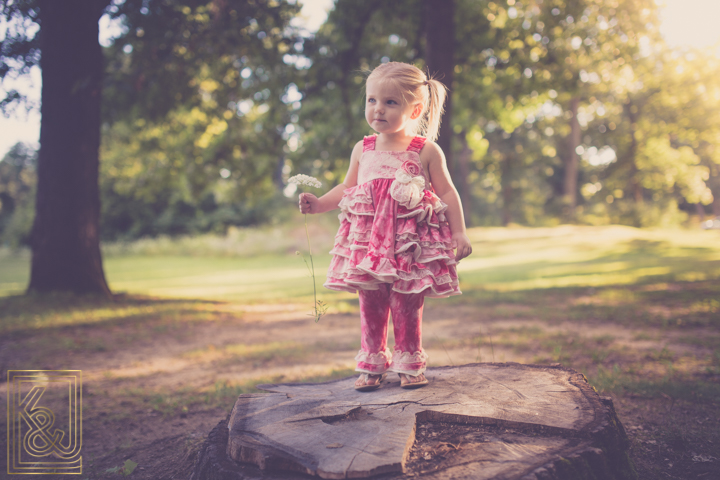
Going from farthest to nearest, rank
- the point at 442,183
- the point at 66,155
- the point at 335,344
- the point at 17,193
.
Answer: the point at 17,193
the point at 66,155
the point at 335,344
the point at 442,183

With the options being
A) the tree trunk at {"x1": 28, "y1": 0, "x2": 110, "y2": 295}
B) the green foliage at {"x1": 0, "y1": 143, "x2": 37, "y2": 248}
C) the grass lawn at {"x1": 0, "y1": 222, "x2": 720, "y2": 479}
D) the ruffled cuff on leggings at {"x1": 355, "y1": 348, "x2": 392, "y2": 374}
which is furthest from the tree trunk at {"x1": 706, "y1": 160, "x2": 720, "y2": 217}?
the green foliage at {"x1": 0, "y1": 143, "x2": 37, "y2": 248}

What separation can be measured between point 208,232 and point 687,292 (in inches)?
892

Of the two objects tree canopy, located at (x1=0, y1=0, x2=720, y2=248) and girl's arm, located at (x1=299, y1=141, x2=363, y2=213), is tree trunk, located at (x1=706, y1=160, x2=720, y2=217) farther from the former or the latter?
girl's arm, located at (x1=299, y1=141, x2=363, y2=213)

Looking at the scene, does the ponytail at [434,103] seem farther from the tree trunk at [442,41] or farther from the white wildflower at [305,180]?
the tree trunk at [442,41]

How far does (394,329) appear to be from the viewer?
9.00 ft

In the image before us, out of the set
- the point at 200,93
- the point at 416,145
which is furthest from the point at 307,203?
the point at 200,93

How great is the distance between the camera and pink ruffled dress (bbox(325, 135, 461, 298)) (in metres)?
2.63

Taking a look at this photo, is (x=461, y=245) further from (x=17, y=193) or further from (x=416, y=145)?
(x=17, y=193)

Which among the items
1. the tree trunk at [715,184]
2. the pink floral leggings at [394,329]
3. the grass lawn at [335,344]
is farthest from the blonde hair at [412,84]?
the tree trunk at [715,184]

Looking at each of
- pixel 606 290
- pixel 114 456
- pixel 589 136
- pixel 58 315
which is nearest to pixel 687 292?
pixel 606 290

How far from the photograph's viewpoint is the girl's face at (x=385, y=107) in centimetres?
278

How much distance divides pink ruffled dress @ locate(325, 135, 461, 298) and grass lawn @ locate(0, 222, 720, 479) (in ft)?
4.65

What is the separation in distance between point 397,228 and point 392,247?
14 cm

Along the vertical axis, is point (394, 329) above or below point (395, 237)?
below
